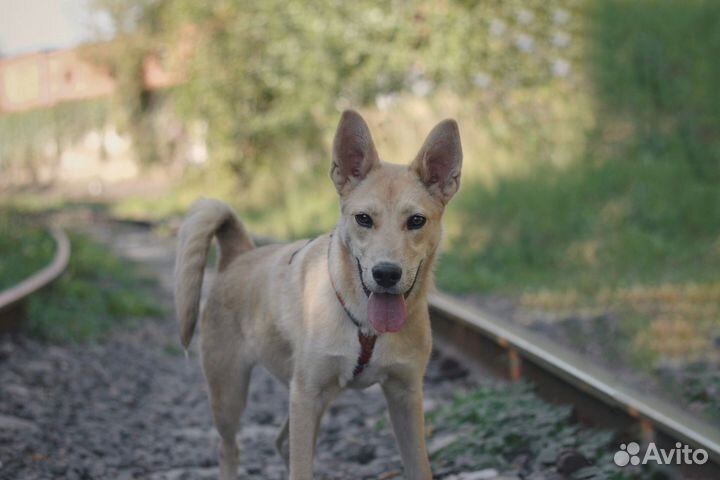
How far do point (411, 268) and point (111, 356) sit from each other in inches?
168

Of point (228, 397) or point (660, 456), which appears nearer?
point (660, 456)

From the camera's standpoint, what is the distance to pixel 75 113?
4538cm

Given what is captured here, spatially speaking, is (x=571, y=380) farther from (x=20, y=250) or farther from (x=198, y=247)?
(x=20, y=250)

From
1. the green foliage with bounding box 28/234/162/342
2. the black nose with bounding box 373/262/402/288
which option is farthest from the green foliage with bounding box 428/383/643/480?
the green foliage with bounding box 28/234/162/342

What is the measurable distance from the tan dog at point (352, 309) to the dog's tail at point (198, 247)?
0.55ft

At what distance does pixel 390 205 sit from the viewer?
3.79 m

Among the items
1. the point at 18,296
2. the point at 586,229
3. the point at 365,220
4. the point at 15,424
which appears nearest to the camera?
the point at 365,220

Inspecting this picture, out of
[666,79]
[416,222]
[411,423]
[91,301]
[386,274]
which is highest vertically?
[666,79]

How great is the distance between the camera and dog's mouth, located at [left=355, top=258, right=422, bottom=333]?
369cm

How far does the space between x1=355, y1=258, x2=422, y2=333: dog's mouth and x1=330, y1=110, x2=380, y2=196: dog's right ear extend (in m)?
0.41

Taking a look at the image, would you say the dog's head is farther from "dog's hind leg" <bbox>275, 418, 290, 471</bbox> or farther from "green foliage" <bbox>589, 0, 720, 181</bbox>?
"green foliage" <bbox>589, 0, 720, 181</bbox>

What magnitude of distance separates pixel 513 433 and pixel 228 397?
1296 mm

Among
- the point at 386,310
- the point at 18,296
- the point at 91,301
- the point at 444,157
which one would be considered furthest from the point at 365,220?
the point at 91,301

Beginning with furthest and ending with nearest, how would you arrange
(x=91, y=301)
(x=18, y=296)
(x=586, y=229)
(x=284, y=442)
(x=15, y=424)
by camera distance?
(x=586, y=229) < (x=91, y=301) < (x=18, y=296) < (x=15, y=424) < (x=284, y=442)
